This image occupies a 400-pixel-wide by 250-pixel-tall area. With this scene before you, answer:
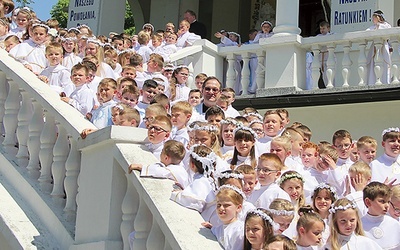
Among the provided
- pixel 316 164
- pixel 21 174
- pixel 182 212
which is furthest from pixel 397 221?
pixel 21 174

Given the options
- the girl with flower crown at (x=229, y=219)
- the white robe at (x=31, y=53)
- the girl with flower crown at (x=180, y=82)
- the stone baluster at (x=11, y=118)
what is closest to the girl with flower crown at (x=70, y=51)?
the white robe at (x=31, y=53)

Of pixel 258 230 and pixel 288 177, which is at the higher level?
pixel 288 177

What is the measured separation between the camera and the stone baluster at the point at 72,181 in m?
5.73

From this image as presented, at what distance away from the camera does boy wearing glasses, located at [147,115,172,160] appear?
17.5 feet

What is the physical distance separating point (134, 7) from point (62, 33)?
31.9ft

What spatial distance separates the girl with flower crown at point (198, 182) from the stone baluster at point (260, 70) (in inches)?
257

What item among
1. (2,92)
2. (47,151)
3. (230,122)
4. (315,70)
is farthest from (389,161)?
(315,70)

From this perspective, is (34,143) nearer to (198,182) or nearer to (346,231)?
(198,182)

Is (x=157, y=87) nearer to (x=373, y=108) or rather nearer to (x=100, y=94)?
(x=100, y=94)

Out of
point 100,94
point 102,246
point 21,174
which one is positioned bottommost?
point 102,246

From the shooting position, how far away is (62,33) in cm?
1066

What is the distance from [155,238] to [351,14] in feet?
26.1

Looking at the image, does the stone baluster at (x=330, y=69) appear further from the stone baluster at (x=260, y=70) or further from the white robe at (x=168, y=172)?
the white robe at (x=168, y=172)

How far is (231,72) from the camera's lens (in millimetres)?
11852
